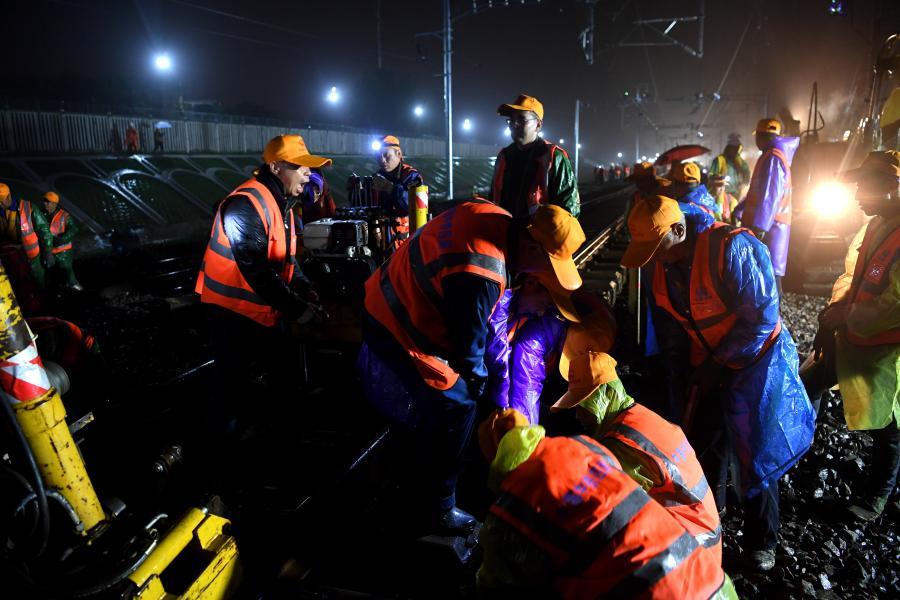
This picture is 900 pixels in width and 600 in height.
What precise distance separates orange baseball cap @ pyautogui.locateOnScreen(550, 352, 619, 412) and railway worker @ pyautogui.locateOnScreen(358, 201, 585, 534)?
0.38 meters

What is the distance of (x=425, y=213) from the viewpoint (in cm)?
505

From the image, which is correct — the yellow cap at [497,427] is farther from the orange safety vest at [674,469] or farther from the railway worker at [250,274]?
the railway worker at [250,274]

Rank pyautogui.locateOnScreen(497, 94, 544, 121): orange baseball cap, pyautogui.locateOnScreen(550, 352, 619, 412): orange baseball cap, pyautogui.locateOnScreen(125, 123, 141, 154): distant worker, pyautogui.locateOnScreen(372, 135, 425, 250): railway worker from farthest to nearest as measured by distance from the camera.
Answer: pyautogui.locateOnScreen(125, 123, 141, 154): distant worker
pyautogui.locateOnScreen(372, 135, 425, 250): railway worker
pyautogui.locateOnScreen(497, 94, 544, 121): orange baseball cap
pyautogui.locateOnScreen(550, 352, 619, 412): orange baseball cap

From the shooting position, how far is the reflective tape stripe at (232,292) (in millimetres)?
3463

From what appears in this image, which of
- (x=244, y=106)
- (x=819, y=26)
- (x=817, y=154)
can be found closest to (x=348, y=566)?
(x=817, y=154)

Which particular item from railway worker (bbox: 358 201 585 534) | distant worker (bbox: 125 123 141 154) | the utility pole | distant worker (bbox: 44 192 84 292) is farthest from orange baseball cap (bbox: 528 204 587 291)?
distant worker (bbox: 125 123 141 154)

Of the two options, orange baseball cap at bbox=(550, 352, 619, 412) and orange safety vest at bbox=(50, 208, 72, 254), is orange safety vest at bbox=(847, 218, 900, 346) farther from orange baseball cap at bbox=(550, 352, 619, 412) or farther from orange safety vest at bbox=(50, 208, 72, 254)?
orange safety vest at bbox=(50, 208, 72, 254)

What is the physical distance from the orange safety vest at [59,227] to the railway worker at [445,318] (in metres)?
8.08

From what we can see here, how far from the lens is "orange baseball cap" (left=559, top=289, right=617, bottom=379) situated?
9.57ft

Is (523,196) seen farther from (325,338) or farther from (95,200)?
(95,200)

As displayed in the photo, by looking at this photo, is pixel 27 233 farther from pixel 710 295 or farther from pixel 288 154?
pixel 710 295

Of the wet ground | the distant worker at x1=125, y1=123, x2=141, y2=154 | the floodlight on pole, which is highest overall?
the floodlight on pole

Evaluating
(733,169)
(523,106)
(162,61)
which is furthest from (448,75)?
(162,61)

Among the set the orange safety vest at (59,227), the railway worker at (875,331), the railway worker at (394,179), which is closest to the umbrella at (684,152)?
the railway worker at (875,331)
